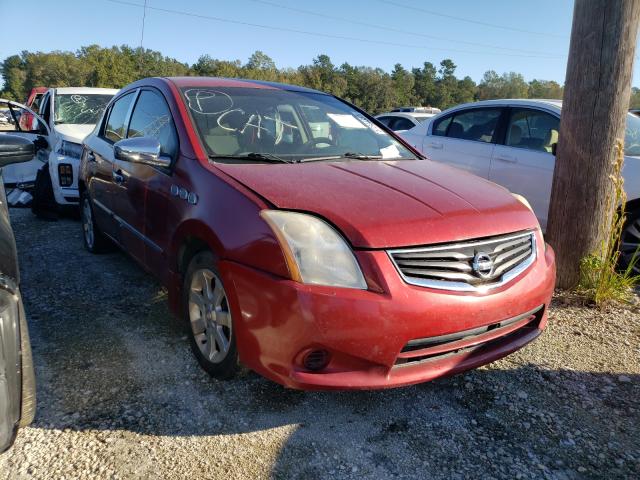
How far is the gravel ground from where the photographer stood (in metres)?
2.12

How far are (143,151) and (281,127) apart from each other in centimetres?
88

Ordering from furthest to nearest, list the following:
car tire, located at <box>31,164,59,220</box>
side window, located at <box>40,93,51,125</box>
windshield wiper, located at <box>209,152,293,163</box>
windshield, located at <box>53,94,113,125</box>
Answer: side window, located at <box>40,93,51,125</box> < windshield, located at <box>53,94,113,125</box> < car tire, located at <box>31,164,59,220</box> < windshield wiper, located at <box>209,152,293,163</box>

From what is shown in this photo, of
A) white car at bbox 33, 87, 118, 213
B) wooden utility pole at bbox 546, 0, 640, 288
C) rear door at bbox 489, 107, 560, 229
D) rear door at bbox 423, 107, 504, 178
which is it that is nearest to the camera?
wooden utility pole at bbox 546, 0, 640, 288

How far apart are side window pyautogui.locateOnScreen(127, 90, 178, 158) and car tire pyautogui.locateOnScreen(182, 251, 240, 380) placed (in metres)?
0.76

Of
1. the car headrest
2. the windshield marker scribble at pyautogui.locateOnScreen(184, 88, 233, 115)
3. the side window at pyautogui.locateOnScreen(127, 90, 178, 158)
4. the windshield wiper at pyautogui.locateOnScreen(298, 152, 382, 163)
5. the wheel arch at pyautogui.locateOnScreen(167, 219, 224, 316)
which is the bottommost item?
the wheel arch at pyautogui.locateOnScreen(167, 219, 224, 316)

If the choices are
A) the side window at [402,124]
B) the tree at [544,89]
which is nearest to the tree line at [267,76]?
the tree at [544,89]

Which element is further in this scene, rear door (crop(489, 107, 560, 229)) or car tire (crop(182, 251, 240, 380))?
rear door (crop(489, 107, 560, 229))

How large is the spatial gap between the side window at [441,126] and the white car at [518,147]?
0.02m

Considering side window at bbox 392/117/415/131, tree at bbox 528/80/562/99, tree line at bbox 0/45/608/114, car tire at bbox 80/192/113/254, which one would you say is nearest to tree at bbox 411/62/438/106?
tree line at bbox 0/45/608/114

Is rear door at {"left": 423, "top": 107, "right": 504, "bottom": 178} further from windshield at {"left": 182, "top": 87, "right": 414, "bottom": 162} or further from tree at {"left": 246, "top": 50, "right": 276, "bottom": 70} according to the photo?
tree at {"left": 246, "top": 50, "right": 276, "bottom": 70}

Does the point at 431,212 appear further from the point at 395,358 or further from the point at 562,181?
the point at 562,181

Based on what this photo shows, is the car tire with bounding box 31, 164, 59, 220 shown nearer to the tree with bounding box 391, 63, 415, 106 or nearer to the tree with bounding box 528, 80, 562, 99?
the tree with bounding box 391, 63, 415, 106

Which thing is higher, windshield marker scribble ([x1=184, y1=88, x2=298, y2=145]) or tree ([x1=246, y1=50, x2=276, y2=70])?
tree ([x1=246, y1=50, x2=276, y2=70])

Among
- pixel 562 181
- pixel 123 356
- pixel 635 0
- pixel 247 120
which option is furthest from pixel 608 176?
pixel 123 356
